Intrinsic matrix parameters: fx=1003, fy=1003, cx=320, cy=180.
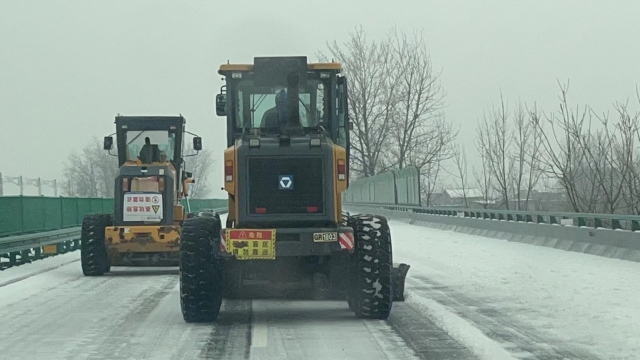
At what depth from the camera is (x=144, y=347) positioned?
10031mm

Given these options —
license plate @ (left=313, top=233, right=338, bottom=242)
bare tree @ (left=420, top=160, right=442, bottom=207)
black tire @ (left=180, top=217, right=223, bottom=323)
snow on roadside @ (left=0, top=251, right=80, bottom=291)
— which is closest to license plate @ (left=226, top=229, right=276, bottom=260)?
black tire @ (left=180, top=217, right=223, bottom=323)

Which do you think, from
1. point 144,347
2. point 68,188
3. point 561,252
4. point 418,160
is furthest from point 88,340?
point 68,188

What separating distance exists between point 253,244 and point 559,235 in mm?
14982

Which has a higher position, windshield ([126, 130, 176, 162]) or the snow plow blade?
windshield ([126, 130, 176, 162])

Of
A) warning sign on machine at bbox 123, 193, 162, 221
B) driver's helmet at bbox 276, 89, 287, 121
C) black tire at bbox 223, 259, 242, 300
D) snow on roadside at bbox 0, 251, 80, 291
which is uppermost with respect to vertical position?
driver's helmet at bbox 276, 89, 287, 121

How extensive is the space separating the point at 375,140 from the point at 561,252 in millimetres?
60026

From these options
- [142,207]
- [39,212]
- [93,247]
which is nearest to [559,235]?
[142,207]

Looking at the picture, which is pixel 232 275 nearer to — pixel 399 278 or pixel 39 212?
pixel 399 278

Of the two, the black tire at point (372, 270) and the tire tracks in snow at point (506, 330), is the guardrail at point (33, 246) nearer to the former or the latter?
the tire tracks in snow at point (506, 330)

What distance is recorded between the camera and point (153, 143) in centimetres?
2116

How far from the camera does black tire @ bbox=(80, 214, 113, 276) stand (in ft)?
65.8

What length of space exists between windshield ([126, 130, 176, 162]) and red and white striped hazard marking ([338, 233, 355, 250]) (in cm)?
992

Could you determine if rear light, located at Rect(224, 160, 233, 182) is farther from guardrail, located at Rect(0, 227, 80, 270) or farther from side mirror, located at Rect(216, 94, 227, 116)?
guardrail, located at Rect(0, 227, 80, 270)

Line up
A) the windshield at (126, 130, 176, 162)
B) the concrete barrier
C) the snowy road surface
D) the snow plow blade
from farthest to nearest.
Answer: the windshield at (126, 130, 176, 162) < the concrete barrier < the snow plow blade < the snowy road surface
